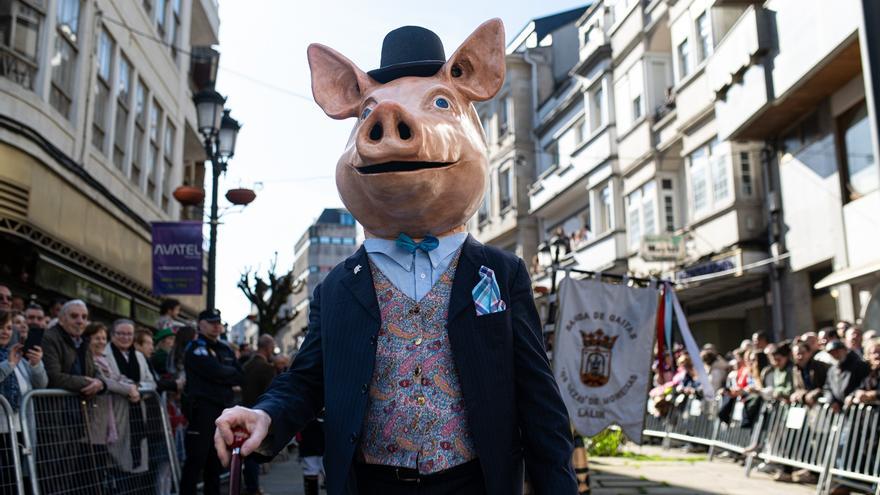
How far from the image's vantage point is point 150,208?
19781 millimetres

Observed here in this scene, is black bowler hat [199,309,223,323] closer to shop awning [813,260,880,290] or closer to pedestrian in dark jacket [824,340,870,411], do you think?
pedestrian in dark jacket [824,340,870,411]

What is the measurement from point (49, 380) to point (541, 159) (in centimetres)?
2923

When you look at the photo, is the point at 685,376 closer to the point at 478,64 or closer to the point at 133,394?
the point at 133,394

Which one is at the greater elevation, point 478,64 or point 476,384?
point 478,64

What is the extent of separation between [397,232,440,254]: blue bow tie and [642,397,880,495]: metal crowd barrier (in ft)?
21.8

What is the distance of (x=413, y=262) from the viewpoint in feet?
10.3

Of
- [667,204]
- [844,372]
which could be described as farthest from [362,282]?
[667,204]

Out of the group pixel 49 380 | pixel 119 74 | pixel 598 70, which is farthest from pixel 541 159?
pixel 49 380

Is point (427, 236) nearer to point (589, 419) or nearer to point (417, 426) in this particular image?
point (417, 426)

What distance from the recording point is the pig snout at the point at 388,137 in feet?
9.81

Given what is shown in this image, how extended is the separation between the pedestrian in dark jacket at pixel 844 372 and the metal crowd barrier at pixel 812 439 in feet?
0.64

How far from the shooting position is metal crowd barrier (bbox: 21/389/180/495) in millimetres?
5793

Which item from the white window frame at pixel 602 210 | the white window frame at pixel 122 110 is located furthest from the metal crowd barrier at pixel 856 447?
the white window frame at pixel 602 210

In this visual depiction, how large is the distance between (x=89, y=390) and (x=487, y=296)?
15.0 feet
